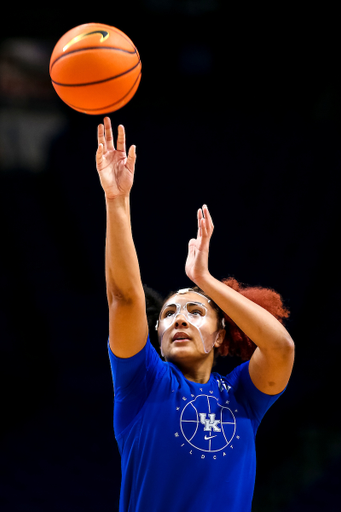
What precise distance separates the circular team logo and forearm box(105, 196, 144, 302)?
0.53 m

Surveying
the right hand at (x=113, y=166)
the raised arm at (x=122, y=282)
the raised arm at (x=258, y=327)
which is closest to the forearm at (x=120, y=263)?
the raised arm at (x=122, y=282)

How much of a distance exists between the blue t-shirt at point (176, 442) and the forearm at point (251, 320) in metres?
0.31

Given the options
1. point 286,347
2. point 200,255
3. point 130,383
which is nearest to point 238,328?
point 286,347

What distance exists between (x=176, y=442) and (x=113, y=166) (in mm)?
1122

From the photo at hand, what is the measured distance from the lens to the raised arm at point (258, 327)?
2.05 meters

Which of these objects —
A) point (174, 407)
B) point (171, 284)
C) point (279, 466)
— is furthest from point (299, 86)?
point (174, 407)

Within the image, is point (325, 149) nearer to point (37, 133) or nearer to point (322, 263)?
point (322, 263)

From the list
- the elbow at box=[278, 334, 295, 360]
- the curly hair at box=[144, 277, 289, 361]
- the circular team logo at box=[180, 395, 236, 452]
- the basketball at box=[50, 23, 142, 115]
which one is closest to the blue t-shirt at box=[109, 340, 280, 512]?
the circular team logo at box=[180, 395, 236, 452]

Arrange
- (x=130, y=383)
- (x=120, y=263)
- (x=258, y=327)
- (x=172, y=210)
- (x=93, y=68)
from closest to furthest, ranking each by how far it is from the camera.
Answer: (x=120, y=263) < (x=130, y=383) < (x=258, y=327) < (x=93, y=68) < (x=172, y=210)

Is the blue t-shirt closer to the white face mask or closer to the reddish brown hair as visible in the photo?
the white face mask

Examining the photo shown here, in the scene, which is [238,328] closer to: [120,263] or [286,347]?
[286,347]

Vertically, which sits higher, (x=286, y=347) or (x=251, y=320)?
(x=251, y=320)

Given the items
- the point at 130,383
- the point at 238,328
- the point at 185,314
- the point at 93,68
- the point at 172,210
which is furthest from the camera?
the point at 172,210

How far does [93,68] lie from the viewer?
221 cm
